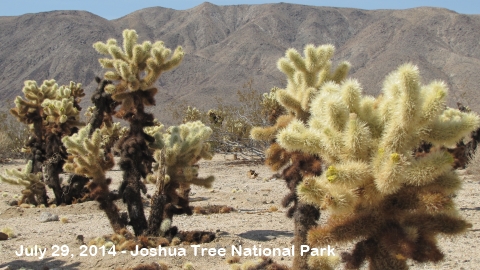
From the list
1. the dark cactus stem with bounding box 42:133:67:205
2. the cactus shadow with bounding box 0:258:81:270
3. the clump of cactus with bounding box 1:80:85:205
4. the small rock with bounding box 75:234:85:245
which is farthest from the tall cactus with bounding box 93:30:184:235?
the dark cactus stem with bounding box 42:133:67:205

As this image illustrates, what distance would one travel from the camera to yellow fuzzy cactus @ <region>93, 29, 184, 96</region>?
7031mm

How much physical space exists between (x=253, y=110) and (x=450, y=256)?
18665 millimetres

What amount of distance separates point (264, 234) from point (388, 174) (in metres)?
4.34

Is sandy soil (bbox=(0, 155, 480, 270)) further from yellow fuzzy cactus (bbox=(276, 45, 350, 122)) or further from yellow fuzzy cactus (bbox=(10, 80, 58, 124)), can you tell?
yellow fuzzy cactus (bbox=(10, 80, 58, 124))

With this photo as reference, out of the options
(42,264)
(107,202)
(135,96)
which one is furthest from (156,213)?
(135,96)

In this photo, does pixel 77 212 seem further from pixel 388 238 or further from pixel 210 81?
pixel 210 81

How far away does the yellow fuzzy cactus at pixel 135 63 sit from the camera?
23.1 ft

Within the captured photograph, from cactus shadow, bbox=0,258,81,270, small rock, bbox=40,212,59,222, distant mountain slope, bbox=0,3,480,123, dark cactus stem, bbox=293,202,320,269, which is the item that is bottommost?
small rock, bbox=40,212,59,222

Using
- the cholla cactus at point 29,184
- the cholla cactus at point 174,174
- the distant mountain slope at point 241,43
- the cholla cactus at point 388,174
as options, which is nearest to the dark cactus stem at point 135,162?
the cholla cactus at point 174,174

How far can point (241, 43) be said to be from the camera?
88750 mm

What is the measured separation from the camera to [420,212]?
3617mm

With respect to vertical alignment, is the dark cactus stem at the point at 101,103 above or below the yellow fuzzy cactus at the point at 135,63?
below

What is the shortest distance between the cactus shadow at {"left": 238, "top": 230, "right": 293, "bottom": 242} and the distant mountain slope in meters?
49.3

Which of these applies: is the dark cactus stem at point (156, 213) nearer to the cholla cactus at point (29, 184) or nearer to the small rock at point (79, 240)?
the small rock at point (79, 240)
